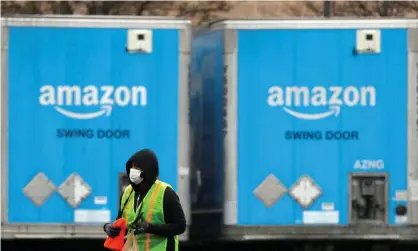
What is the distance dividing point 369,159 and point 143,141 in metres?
2.20

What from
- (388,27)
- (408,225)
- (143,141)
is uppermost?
(388,27)

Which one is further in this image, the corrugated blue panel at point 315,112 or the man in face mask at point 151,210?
the corrugated blue panel at point 315,112

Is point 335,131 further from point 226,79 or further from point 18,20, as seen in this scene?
point 18,20

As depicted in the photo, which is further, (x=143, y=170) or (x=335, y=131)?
(x=335, y=131)

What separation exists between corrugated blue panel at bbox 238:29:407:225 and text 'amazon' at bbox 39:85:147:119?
3.46ft

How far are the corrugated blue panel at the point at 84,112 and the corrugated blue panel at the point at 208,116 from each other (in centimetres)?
50

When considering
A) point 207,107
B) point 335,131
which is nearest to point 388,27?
point 335,131

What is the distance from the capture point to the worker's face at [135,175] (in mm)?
9070

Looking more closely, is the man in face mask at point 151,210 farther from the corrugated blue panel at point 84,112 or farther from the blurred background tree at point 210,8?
the blurred background tree at point 210,8

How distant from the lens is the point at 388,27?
43.8ft

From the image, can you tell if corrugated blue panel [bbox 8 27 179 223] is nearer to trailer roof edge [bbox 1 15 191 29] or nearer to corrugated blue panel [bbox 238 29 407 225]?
trailer roof edge [bbox 1 15 191 29]

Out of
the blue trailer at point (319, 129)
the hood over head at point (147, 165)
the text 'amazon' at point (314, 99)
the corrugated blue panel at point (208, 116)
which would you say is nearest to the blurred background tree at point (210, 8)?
the corrugated blue panel at point (208, 116)

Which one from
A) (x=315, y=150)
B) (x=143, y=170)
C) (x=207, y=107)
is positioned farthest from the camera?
(x=207, y=107)

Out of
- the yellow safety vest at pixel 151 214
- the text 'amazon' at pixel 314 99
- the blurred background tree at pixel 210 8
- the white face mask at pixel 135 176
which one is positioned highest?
the blurred background tree at pixel 210 8
